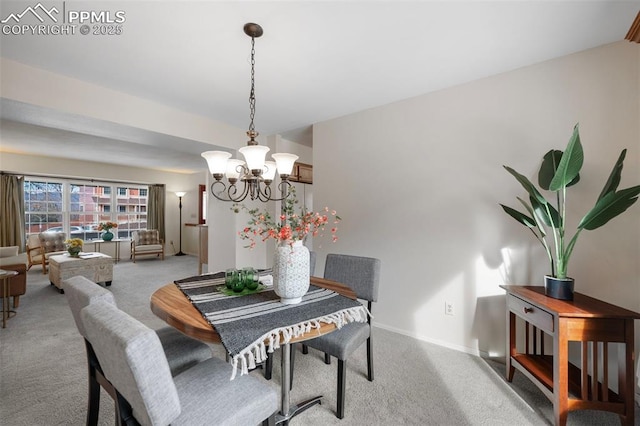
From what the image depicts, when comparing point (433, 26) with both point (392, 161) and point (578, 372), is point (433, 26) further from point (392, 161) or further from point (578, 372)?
point (578, 372)

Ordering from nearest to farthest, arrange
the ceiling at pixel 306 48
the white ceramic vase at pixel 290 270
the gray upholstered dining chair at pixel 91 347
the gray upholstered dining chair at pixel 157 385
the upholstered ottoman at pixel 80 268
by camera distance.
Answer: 1. the gray upholstered dining chair at pixel 157 385
2. the gray upholstered dining chair at pixel 91 347
3. the white ceramic vase at pixel 290 270
4. the ceiling at pixel 306 48
5. the upholstered ottoman at pixel 80 268

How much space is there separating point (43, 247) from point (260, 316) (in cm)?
656

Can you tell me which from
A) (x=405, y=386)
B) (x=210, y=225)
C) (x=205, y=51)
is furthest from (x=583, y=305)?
(x=210, y=225)

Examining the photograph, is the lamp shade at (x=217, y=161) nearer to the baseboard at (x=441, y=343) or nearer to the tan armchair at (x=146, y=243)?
the baseboard at (x=441, y=343)

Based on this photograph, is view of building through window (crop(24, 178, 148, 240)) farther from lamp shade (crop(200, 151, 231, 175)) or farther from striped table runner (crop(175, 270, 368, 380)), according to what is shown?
lamp shade (crop(200, 151, 231, 175))

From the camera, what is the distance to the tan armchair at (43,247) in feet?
17.1

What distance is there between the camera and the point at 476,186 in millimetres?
2416

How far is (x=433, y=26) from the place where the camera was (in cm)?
173

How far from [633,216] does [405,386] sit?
2.00 metres

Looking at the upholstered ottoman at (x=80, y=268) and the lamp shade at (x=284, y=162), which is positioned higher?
the lamp shade at (x=284, y=162)

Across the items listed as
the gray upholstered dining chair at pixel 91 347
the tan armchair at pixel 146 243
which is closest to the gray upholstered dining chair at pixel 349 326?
the gray upholstered dining chair at pixel 91 347

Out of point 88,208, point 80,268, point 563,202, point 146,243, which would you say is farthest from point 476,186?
point 88,208

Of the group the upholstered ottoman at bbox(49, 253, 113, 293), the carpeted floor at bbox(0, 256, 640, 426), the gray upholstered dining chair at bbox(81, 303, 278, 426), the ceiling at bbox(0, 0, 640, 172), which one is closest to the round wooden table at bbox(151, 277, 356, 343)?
the gray upholstered dining chair at bbox(81, 303, 278, 426)

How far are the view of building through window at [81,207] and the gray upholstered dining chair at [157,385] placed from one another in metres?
7.18
